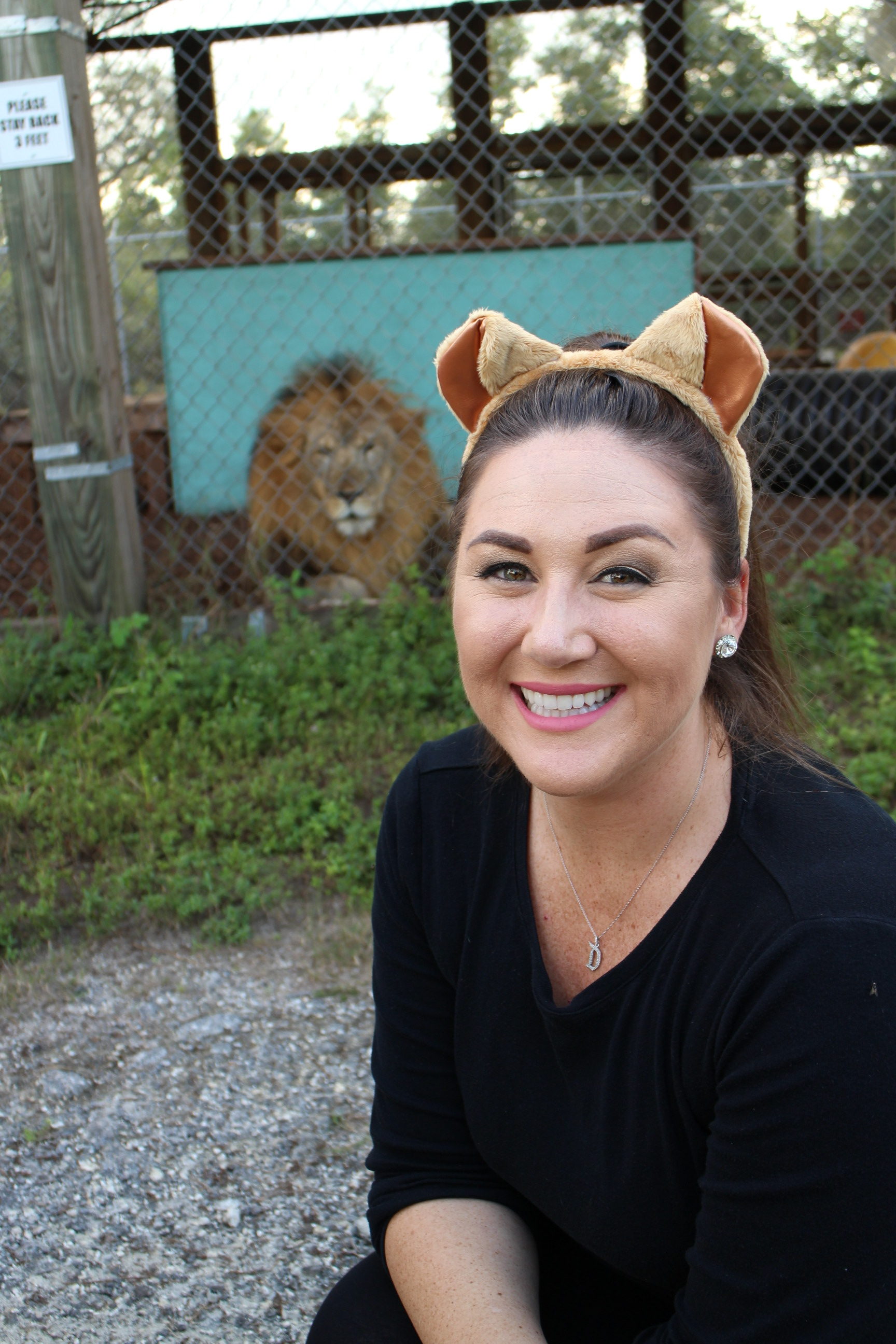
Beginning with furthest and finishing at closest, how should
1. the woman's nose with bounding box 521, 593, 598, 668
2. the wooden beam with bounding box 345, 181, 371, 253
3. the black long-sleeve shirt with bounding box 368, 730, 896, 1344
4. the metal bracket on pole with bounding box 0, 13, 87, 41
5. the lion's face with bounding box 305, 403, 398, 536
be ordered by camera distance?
the wooden beam with bounding box 345, 181, 371, 253 → the lion's face with bounding box 305, 403, 398, 536 → the metal bracket on pole with bounding box 0, 13, 87, 41 → the woman's nose with bounding box 521, 593, 598, 668 → the black long-sleeve shirt with bounding box 368, 730, 896, 1344

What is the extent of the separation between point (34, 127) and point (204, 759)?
2.31 meters

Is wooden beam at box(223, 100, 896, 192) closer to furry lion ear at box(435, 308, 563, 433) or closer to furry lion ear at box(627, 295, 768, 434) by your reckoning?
furry lion ear at box(435, 308, 563, 433)

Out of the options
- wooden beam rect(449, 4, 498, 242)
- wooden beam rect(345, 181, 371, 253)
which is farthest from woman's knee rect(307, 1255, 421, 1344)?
wooden beam rect(345, 181, 371, 253)

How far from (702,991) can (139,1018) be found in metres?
1.85

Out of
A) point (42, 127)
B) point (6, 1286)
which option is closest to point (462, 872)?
point (6, 1286)

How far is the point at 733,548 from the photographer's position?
1570 mm

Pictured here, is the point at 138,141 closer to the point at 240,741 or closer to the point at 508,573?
the point at 240,741

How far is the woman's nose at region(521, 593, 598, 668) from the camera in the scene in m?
1.42

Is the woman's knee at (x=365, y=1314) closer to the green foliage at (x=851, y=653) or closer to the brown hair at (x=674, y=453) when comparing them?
the brown hair at (x=674, y=453)

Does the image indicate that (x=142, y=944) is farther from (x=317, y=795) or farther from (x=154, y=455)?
(x=154, y=455)

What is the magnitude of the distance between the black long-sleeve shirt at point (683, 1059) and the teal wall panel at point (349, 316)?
3701 millimetres

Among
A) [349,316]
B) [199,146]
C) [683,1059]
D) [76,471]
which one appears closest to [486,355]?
[683,1059]

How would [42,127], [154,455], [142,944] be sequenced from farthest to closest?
[154,455] → [42,127] → [142,944]

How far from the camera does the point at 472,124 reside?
6.47 meters
